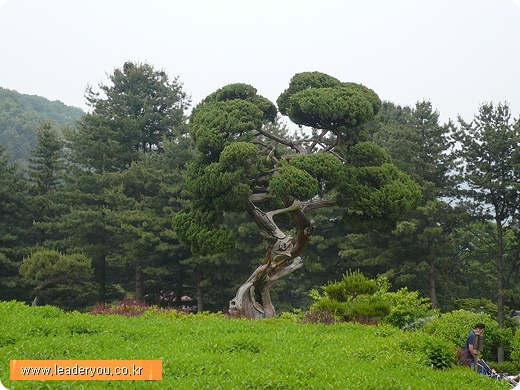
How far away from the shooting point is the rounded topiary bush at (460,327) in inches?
385

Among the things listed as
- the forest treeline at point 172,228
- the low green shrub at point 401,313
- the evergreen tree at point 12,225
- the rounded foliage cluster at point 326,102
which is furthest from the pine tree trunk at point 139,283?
the low green shrub at point 401,313

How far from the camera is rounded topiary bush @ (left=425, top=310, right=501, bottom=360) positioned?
9773 mm

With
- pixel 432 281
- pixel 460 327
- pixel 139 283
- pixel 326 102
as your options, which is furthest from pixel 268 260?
pixel 139 283

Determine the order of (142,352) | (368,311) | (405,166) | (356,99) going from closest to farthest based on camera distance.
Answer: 1. (142,352)
2. (368,311)
3. (356,99)
4. (405,166)

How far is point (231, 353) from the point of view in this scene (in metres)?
5.63

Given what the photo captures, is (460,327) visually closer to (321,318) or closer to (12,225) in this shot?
(321,318)

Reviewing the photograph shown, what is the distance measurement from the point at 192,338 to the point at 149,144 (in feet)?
50.9

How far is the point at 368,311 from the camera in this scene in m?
9.59

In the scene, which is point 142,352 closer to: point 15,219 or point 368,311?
point 368,311

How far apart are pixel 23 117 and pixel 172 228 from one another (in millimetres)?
26598

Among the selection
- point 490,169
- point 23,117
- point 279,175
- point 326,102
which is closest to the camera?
point 279,175

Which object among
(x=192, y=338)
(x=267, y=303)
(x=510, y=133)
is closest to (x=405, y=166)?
(x=510, y=133)

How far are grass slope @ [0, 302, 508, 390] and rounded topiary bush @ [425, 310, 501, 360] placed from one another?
268 centimetres

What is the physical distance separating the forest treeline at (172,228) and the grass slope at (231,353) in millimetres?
8046
